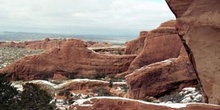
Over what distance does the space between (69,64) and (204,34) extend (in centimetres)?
3174

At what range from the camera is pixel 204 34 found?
16.2 meters

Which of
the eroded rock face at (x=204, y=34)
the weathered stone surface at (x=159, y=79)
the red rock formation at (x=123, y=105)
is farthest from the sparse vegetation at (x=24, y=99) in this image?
the weathered stone surface at (x=159, y=79)

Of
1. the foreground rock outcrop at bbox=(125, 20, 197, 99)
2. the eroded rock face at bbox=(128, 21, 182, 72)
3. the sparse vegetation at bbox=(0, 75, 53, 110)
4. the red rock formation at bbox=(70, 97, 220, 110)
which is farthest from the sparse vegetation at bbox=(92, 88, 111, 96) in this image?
the red rock formation at bbox=(70, 97, 220, 110)

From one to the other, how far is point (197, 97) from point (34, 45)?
106 m

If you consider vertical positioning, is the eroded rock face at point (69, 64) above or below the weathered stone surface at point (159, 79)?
below

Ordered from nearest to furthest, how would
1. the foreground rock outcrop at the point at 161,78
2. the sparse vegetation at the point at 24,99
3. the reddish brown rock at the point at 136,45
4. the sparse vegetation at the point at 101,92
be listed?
the sparse vegetation at the point at 24,99, the foreground rock outcrop at the point at 161,78, the sparse vegetation at the point at 101,92, the reddish brown rock at the point at 136,45

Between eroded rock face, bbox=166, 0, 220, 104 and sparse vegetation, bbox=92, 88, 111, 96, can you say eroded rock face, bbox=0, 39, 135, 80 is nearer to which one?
sparse vegetation, bbox=92, 88, 111, 96

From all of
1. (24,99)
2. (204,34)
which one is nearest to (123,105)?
(204,34)

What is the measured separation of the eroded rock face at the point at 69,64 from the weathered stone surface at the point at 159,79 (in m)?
18.0

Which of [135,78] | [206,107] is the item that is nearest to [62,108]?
[135,78]

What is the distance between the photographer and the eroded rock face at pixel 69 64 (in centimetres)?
4575

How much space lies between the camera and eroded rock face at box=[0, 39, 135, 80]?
45.8m

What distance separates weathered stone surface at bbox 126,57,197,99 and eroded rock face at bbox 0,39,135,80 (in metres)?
18.0

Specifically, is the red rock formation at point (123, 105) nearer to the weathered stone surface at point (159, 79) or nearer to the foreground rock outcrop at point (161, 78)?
the foreground rock outcrop at point (161, 78)
